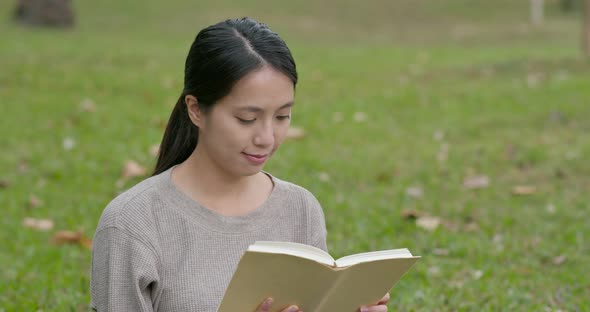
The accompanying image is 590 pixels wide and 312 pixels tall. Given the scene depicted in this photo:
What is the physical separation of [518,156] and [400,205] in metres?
1.46

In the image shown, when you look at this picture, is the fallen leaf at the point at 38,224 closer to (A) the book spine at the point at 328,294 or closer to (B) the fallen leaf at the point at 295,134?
(B) the fallen leaf at the point at 295,134

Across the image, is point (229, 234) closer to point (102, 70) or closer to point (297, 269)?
point (297, 269)

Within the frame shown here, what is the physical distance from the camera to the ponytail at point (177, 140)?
260cm

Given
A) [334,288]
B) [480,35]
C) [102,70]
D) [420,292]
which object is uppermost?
[334,288]

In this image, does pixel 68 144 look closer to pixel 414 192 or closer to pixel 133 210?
pixel 414 192

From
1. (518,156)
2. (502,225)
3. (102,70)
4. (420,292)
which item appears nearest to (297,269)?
(420,292)

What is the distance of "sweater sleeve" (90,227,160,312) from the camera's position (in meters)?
2.26

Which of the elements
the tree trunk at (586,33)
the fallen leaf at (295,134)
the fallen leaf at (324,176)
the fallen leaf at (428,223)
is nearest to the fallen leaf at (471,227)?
the fallen leaf at (428,223)

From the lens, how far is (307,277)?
2111 mm

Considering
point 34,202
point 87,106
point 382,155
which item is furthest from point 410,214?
point 87,106

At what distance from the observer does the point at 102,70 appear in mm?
9250

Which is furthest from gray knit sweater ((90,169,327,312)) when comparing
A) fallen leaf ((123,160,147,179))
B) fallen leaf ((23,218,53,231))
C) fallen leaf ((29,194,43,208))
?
fallen leaf ((123,160,147,179))

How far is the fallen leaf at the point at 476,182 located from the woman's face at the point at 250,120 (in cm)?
350

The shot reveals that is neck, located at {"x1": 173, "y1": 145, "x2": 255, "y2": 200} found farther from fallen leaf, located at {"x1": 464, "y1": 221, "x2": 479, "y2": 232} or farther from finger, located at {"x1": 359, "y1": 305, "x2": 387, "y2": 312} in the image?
fallen leaf, located at {"x1": 464, "y1": 221, "x2": 479, "y2": 232}
